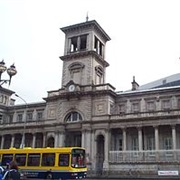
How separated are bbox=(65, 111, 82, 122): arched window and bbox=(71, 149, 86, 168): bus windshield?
66.3 feet

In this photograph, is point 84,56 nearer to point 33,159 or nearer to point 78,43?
point 78,43

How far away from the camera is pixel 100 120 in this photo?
4722 centimetres

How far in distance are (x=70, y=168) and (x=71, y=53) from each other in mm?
30463

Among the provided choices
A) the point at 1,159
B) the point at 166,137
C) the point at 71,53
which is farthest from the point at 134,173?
the point at 71,53

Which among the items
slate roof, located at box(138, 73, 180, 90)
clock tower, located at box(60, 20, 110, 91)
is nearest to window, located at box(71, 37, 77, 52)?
clock tower, located at box(60, 20, 110, 91)

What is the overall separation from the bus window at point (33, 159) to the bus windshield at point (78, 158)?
13.4ft

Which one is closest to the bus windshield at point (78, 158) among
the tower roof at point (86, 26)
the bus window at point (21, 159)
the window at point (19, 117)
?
the bus window at point (21, 159)

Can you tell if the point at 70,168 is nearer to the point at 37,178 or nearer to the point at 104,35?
the point at 37,178

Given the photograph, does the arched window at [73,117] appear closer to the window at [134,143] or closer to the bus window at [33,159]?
the window at [134,143]

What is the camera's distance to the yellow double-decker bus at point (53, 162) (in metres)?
28.1

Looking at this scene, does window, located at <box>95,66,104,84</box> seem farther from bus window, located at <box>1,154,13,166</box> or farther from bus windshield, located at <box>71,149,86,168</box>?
bus window, located at <box>1,154,13,166</box>

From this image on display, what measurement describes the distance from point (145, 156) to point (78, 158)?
1503cm

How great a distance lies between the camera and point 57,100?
5247 cm

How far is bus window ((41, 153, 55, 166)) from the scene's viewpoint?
29.2 m
